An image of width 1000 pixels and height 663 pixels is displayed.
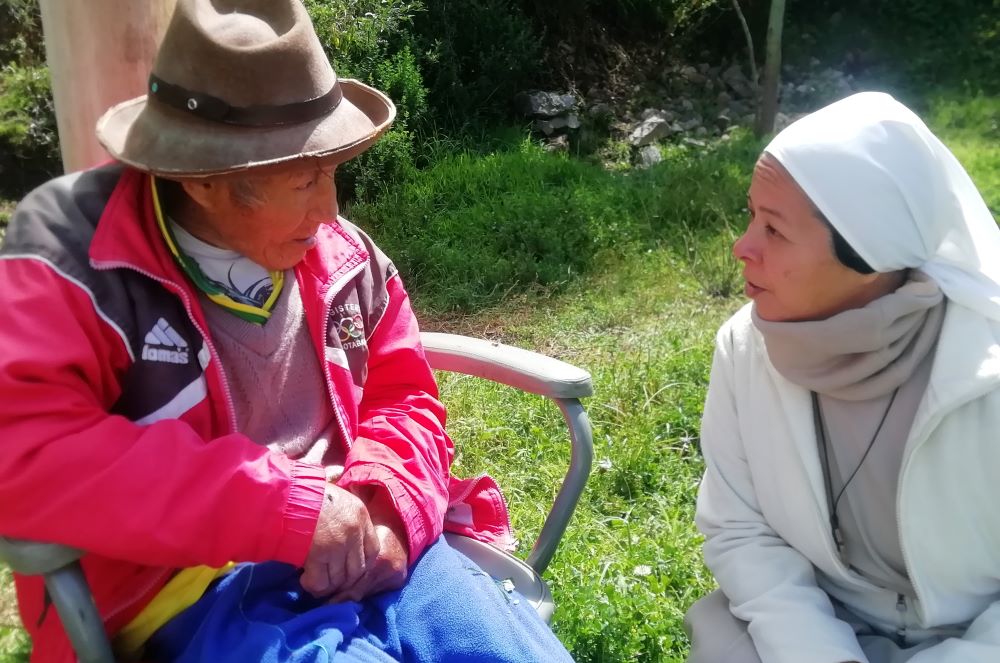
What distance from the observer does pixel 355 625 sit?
1.70 metres

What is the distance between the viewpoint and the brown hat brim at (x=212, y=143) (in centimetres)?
167

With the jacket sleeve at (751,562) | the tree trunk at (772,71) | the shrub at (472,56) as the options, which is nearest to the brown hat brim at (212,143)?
the jacket sleeve at (751,562)

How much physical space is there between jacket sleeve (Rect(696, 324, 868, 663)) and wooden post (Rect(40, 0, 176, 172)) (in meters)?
1.49

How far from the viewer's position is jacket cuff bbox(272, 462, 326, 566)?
1663 millimetres

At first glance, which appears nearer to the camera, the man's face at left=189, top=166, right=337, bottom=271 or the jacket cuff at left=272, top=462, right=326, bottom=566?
the jacket cuff at left=272, top=462, right=326, bottom=566

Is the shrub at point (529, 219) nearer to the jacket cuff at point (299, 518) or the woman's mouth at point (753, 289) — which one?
the woman's mouth at point (753, 289)

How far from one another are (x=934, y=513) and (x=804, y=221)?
2.07ft

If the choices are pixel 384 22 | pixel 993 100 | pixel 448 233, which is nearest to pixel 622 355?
pixel 448 233

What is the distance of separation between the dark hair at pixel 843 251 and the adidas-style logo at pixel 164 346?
125 centimetres

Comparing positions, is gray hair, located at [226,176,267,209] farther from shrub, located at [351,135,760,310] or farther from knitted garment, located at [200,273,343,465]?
shrub, located at [351,135,760,310]

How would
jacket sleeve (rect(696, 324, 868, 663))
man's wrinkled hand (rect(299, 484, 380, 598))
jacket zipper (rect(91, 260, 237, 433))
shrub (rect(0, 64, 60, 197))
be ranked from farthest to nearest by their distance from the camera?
shrub (rect(0, 64, 60, 197)) < jacket sleeve (rect(696, 324, 868, 663)) < man's wrinkled hand (rect(299, 484, 380, 598)) < jacket zipper (rect(91, 260, 237, 433))

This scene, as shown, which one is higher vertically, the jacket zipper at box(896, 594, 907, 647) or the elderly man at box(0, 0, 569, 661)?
the elderly man at box(0, 0, 569, 661)

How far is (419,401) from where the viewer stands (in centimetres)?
215

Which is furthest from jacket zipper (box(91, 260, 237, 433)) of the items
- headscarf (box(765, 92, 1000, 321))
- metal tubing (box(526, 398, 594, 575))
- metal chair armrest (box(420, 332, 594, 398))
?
headscarf (box(765, 92, 1000, 321))
